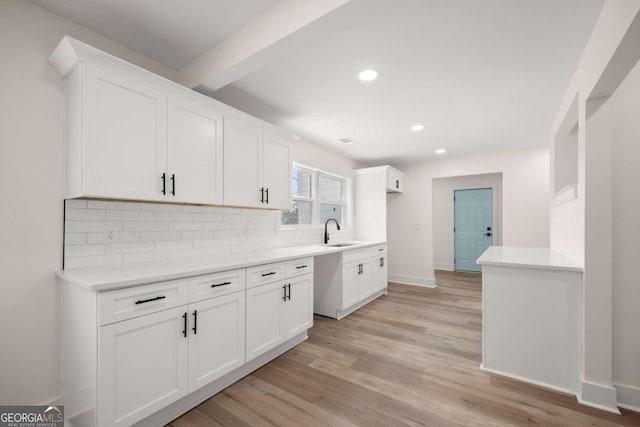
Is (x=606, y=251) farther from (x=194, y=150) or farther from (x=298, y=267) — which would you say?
(x=194, y=150)

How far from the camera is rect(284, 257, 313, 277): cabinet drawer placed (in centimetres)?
261

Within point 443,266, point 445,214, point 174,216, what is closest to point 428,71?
point 174,216

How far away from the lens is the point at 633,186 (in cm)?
186

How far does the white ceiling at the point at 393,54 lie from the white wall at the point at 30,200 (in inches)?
11.3

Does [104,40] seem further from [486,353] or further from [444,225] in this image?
[444,225]

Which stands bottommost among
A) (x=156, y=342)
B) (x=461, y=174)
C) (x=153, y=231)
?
(x=156, y=342)

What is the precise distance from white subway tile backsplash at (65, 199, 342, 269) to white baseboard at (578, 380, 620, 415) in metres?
2.92

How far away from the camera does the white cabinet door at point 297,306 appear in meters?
2.59

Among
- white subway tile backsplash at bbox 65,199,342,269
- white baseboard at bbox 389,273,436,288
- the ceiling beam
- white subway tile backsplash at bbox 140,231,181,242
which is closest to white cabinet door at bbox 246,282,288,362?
white subway tile backsplash at bbox 65,199,342,269

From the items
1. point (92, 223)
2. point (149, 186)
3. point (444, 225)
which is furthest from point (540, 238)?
point (92, 223)

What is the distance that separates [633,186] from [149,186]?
3.23 metres

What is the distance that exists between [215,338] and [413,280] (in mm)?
4517

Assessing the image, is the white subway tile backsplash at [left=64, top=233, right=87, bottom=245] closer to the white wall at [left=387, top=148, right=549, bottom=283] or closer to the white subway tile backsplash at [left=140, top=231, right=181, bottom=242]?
the white subway tile backsplash at [left=140, top=231, right=181, bottom=242]

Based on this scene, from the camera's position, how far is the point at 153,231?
2221 mm
